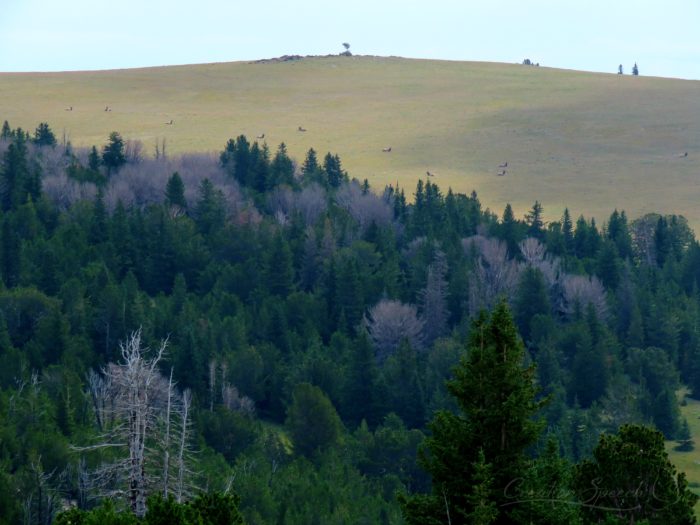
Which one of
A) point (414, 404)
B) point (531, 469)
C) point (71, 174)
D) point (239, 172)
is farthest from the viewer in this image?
point (239, 172)

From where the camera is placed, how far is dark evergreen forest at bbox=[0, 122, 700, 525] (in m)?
68.7

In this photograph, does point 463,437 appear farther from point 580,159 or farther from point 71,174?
point 580,159

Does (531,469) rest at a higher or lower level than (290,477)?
higher

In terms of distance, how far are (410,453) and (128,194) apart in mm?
57832

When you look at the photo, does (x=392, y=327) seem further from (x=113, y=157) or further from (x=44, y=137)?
(x=44, y=137)

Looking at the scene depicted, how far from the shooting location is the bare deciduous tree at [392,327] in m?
105

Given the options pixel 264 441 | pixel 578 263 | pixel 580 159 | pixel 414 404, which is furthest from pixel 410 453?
pixel 580 159

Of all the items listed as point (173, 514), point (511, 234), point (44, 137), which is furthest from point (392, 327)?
point (173, 514)

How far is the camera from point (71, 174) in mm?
132375

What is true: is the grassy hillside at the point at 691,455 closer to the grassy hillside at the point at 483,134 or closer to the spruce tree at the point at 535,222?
the spruce tree at the point at 535,222

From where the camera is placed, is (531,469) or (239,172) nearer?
(531,469)

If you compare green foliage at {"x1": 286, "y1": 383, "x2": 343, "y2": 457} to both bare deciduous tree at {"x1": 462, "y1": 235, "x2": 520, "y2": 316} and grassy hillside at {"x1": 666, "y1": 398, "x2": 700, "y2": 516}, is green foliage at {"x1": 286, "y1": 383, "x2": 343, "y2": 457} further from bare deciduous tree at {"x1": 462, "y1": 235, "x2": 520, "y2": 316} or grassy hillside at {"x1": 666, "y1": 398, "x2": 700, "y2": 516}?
bare deciduous tree at {"x1": 462, "y1": 235, "x2": 520, "y2": 316}

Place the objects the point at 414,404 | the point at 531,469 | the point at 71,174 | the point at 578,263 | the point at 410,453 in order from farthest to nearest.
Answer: the point at 71,174
the point at 578,263
the point at 414,404
the point at 410,453
the point at 531,469

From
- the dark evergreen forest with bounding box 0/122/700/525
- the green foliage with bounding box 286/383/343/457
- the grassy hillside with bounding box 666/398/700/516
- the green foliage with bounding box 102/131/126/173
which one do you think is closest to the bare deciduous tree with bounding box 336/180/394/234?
the dark evergreen forest with bounding box 0/122/700/525
